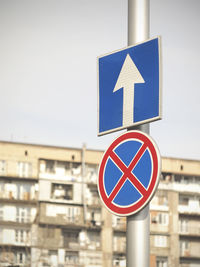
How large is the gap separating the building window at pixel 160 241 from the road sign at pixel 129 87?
7967cm

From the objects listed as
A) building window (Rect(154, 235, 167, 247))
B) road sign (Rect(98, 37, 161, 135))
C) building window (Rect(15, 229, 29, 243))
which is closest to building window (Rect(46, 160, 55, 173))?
building window (Rect(15, 229, 29, 243))

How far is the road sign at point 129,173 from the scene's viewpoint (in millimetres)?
5734

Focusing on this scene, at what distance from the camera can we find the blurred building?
264 ft

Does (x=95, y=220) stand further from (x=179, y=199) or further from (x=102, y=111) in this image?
(x=102, y=111)

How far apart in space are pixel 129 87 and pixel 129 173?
0.69 m

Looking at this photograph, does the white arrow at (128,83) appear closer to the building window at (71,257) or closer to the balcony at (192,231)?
the building window at (71,257)

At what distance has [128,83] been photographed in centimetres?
609

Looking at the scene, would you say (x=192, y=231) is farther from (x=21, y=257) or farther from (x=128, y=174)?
(x=128, y=174)

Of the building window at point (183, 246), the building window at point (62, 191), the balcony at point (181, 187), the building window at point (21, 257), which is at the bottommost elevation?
the building window at point (21, 257)

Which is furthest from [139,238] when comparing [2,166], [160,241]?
[160,241]

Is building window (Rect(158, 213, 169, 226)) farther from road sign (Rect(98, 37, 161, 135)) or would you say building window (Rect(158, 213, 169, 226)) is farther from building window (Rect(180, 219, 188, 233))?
road sign (Rect(98, 37, 161, 135))

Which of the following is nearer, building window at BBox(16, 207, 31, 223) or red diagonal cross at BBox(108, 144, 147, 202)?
red diagonal cross at BBox(108, 144, 147, 202)

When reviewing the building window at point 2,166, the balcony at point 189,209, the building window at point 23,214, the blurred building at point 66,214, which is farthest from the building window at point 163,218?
the building window at point 2,166

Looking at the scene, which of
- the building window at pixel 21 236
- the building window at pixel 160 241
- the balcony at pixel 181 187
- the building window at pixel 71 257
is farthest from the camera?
the balcony at pixel 181 187
